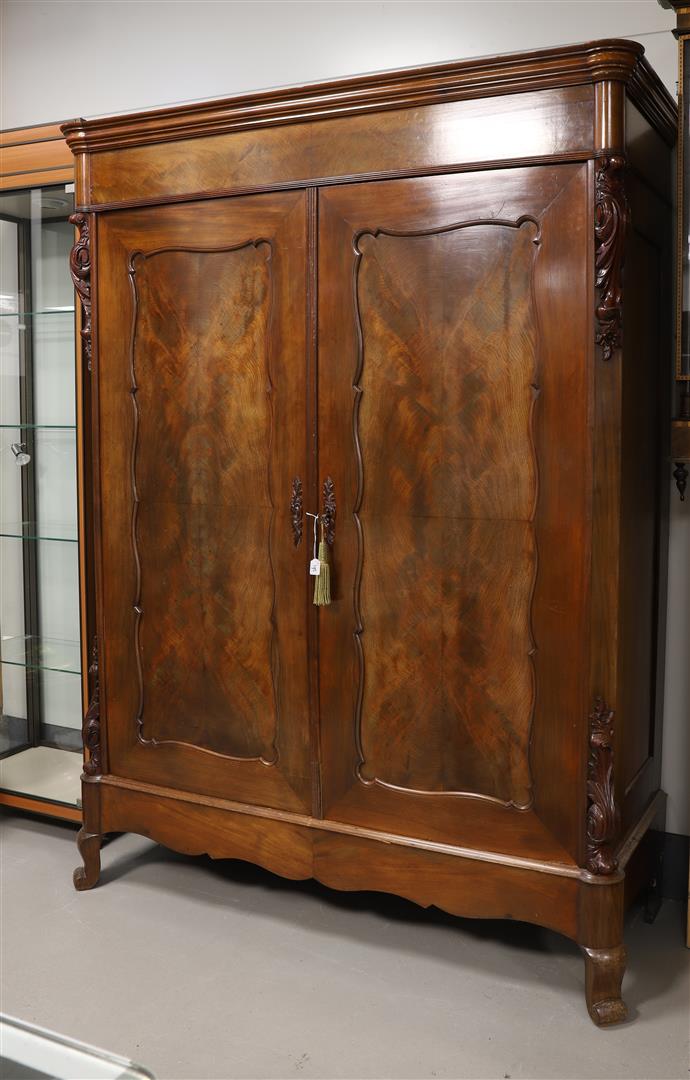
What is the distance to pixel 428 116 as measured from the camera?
2154 millimetres

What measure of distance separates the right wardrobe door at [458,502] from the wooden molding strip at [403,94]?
0.18 m

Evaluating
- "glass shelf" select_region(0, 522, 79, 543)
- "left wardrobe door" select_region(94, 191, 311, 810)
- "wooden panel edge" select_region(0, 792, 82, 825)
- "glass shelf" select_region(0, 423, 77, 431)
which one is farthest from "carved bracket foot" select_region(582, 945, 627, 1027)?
"glass shelf" select_region(0, 423, 77, 431)

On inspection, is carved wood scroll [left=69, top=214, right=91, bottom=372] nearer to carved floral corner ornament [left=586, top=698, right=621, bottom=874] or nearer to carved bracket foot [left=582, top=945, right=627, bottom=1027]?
carved floral corner ornament [left=586, top=698, right=621, bottom=874]

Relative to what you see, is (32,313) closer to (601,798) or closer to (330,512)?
(330,512)

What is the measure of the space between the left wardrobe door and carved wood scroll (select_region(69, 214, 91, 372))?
4 centimetres

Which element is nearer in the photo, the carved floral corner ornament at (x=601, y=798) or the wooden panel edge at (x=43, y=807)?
the carved floral corner ornament at (x=601, y=798)

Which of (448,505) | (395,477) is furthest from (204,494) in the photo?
(448,505)

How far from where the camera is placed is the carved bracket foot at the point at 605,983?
209 centimetres

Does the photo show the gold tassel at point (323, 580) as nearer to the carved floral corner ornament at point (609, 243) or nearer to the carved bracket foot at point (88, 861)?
the carved floral corner ornament at point (609, 243)

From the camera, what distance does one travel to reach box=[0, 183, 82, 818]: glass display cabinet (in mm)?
3088

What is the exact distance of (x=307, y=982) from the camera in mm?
2285

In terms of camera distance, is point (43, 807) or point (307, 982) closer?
point (307, 982)

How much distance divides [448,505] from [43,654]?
170 cm

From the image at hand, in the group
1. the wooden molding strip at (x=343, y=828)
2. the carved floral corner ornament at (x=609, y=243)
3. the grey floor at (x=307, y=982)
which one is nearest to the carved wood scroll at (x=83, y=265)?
the wooden molding strip at (x=343, y=828)
